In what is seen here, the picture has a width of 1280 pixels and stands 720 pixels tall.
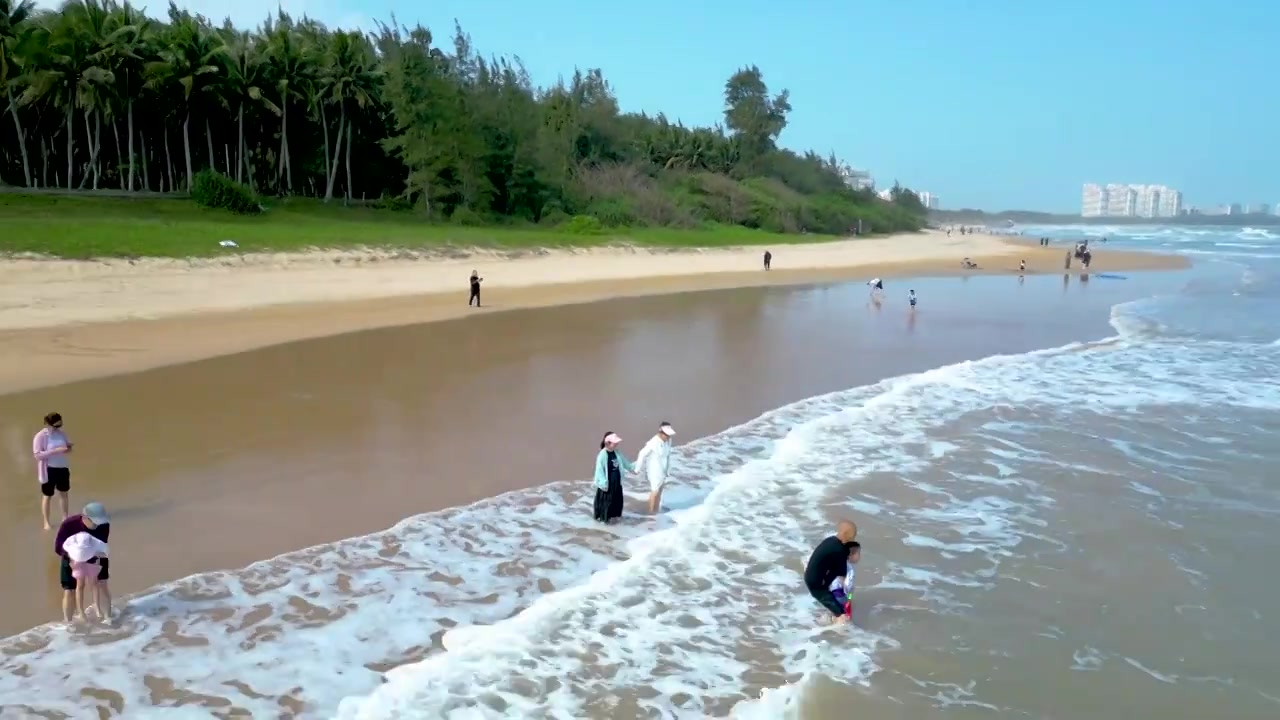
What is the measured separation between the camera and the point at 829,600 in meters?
7.73

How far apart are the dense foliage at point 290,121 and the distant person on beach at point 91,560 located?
36503mm

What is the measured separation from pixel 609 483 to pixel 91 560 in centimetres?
492

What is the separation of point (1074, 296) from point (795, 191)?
59.0 meters

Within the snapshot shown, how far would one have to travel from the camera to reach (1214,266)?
5947 cm

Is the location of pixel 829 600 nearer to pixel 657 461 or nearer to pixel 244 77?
pixel 657 461

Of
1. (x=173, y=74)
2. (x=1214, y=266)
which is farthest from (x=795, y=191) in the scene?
(x=173, y=74)

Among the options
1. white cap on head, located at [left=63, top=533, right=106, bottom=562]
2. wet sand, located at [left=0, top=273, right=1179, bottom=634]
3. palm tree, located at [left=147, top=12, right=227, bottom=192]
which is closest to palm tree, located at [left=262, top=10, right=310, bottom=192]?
palm tree, located at [left=147, top=12, right=227, bottom=192]

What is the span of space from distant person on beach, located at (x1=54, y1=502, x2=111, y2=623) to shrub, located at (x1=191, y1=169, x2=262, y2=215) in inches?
1404

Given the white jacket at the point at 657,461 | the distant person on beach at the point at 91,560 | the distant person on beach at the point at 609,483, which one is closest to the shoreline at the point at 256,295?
the distant person on beach at the point at 91,560

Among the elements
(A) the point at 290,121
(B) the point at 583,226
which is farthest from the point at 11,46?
(B) the point at 583,226

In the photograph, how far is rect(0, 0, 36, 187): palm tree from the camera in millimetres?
36594

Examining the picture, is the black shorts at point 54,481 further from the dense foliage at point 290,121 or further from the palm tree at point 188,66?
the palm tree at point 188,66

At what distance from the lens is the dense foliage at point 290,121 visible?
127 feet

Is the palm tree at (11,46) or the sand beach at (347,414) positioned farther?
the palm tree at (11,46)
